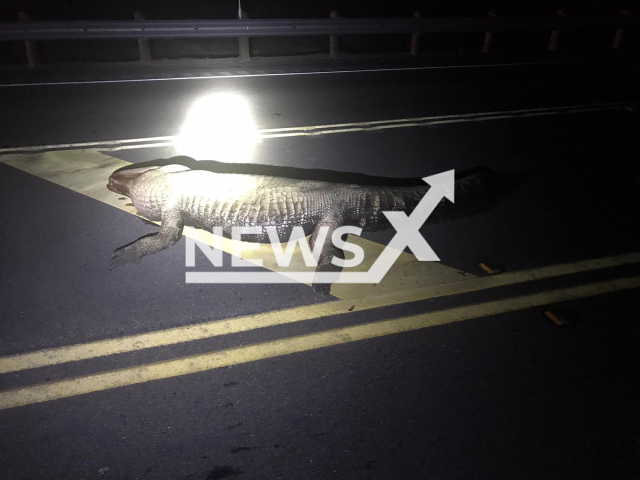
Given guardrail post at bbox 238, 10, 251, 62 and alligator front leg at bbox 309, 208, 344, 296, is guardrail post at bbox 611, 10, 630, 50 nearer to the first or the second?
guardrail post at bbox 238, 10, 251, 62

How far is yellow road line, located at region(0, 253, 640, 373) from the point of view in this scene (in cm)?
404

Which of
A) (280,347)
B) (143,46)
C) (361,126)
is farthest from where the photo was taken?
(143,46)

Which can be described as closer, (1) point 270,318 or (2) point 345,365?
(2) point 345,365

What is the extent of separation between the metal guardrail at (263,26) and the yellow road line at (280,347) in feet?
33.1

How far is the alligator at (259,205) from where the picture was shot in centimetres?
545

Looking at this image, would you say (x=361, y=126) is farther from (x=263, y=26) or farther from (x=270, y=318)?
(x=270, y=318)

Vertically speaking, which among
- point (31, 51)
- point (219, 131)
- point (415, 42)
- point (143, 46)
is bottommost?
point (219, 131)

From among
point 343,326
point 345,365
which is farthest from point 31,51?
point 345,365

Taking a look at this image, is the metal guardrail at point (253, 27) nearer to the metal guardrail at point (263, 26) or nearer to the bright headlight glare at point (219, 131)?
the metal guardrail at point (263, 26)

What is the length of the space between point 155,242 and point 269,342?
1.95 meters

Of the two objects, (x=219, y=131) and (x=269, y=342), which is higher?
(x=219, y=131)

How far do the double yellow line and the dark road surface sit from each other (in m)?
0.06

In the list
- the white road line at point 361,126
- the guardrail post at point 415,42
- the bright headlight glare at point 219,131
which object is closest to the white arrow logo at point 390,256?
the bright headlight glare at point 219,131

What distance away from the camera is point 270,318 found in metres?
4.50
